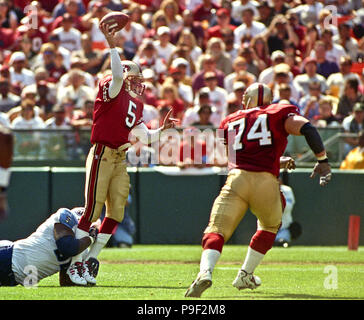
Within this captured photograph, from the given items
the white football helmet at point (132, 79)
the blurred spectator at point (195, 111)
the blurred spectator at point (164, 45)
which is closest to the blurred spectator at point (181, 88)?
the blurred spectator at point (195, 111)

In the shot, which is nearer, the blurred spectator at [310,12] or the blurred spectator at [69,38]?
the blurred spectator at [310,12]

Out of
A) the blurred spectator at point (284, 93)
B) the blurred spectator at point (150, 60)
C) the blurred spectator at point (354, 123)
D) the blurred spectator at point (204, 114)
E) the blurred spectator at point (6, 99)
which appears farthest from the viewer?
the blurred spectator at point (150, 60)

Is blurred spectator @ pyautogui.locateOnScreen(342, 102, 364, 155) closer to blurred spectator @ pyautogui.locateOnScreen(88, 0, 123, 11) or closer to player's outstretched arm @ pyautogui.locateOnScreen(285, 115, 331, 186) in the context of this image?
blurred spectator @ pyautogui.locateOnScreen(88, 0, 123, 11)

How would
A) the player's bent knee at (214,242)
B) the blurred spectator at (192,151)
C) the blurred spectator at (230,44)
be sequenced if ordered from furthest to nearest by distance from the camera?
1. the blurred spectator at (230,44)
2. the blurred spectator at (192,151)
3. the player's bent knee at (214,242)

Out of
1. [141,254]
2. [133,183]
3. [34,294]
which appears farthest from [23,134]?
[34,294]

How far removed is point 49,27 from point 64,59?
1.62 meters

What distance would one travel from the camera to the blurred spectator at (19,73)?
56.9 feet

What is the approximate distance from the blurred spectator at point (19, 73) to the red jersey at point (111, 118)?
8.43 meters

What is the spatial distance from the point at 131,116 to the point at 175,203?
17.6ft

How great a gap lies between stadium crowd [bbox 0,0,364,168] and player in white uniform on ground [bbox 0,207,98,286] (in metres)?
6.20

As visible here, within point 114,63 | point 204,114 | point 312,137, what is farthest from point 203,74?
point 312,137

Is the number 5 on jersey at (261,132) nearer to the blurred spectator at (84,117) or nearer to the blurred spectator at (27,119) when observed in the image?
the blurred spectator at (84,117)

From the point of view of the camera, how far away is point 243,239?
1441cm
